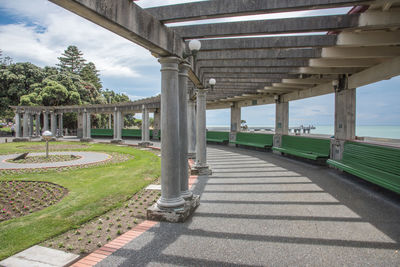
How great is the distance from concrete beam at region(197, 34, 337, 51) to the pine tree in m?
70.8

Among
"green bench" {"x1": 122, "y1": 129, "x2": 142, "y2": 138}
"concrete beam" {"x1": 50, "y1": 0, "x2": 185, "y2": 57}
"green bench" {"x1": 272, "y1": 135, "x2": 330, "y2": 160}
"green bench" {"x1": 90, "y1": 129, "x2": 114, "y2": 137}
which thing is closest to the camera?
"concrete beam" {"x1": 50, "y1": 0, "x2": 185, "y2": 57}

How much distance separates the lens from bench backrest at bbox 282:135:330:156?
11.0 metres

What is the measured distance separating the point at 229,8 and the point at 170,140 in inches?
107

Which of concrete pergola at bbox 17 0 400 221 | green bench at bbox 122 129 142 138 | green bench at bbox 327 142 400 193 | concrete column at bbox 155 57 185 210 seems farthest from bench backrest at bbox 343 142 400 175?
green bench at bbox 122 129 142 138

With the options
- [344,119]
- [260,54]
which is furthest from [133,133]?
[260,54]

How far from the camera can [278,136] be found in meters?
15.7

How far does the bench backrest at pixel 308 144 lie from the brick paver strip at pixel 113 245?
913cm

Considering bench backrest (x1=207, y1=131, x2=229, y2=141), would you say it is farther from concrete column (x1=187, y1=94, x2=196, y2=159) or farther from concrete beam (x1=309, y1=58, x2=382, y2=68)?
concrete beam (x1=309, y1=58, x2=382, y2=68)

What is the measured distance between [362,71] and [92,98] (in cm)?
4515

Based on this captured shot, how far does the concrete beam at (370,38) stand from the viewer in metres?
5.68

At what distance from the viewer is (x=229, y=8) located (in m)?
4.24

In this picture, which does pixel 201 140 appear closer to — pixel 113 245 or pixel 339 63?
pixel 339 63

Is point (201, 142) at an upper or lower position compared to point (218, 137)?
upper

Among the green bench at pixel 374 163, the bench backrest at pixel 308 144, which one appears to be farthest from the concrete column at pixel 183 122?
the bench backrest at pixel 308 144
